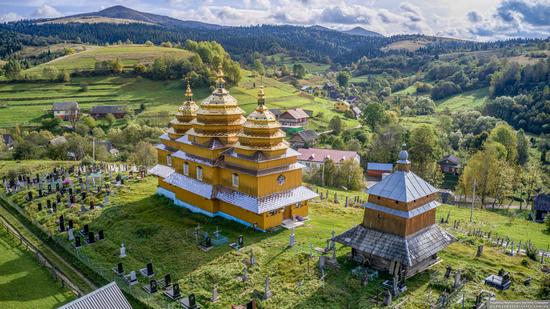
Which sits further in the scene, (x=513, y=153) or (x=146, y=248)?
(x=513, y=153)

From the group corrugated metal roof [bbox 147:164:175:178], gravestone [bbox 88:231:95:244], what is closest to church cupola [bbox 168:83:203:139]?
corrugated metal roof [bbox 147:164:175:178]

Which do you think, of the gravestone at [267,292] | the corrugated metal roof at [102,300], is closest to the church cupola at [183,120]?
the gravestone at [267,292]

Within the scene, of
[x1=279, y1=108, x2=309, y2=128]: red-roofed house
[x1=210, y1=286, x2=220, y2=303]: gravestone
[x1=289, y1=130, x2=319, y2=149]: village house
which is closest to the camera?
[x1=210, y1=286, x2=220, y2=303]: gravestone

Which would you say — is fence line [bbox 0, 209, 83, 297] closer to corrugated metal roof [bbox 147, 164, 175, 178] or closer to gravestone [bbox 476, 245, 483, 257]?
corrugated metal roof [bbox 147, 164, 175, 178]

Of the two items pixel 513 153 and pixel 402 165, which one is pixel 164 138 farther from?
pixel 513 153

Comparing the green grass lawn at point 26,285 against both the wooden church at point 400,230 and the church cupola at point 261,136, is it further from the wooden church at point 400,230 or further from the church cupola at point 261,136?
the wooden church at point 400,230

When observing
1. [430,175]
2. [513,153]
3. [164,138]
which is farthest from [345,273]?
[513,153]

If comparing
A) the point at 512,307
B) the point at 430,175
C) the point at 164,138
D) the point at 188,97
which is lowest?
the point at 430,175
